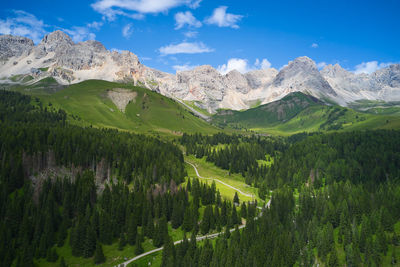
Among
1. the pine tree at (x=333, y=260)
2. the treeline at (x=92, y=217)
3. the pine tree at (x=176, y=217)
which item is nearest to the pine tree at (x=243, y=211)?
the treeline at (x=92, y=217)

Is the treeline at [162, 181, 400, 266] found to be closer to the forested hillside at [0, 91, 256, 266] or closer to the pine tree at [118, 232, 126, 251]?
the forested hillside at [0, 91, 256, 266]

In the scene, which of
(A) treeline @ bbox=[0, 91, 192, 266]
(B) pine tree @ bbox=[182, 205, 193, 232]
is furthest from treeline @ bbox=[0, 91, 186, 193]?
(B) pine tree @ bbox=[182, 205, 193, 232]

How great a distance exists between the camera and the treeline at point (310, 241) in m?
81.1

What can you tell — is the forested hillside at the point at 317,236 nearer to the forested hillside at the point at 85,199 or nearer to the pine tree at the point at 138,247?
the pine tree at the point at 138,247

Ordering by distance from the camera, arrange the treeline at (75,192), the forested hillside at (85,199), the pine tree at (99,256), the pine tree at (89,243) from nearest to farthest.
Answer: the pine tree at (99,256)
the pine tree at (89,243)
the treeline at (75,192)
the forested hillside at (85,199)

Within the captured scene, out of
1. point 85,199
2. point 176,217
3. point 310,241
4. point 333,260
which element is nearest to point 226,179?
point 176,217

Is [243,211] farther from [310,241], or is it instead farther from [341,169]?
[341,169]

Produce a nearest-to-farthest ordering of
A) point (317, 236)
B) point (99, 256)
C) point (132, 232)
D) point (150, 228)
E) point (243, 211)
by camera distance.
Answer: point (99, 256)
point (317, 236)
point (132, 232)
point (150, 228)
point (243, 211)

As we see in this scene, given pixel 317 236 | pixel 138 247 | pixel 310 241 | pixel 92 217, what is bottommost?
pixel 138 247

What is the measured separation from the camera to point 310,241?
95.2 m

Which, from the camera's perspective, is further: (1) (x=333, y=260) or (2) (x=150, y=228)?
(2) (x=150, y=228)

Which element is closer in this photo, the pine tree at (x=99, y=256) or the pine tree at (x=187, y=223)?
the pine tree at (x=99, y=256)

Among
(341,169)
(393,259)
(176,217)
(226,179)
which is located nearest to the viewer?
(393,259)

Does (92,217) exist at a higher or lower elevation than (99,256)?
higher
